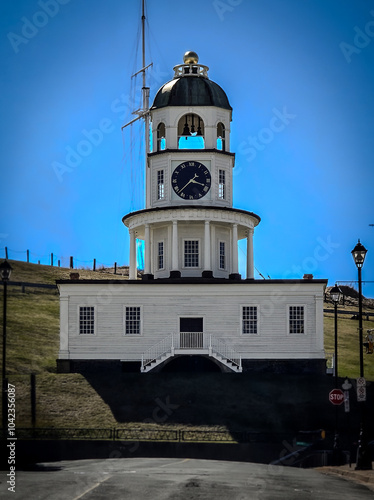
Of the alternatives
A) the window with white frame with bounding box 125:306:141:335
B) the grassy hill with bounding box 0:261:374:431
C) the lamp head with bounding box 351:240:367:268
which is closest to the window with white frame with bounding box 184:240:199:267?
the window with white frame with bounding box 125:306:141:335

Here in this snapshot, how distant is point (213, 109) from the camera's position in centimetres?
6269

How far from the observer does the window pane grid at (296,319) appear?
56719mm

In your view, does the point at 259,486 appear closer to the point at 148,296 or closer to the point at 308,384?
the point at 308,384

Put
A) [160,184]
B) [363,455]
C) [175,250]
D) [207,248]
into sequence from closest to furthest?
[363,455] < [207,248] < [175,250] < [160,184]

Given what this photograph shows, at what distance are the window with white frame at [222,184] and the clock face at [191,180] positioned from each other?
834 millimetres

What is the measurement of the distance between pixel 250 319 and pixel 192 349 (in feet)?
12.4

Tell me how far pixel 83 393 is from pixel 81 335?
6.48 metres

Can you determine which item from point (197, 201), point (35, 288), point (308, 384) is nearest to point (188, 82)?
point (197, 201)

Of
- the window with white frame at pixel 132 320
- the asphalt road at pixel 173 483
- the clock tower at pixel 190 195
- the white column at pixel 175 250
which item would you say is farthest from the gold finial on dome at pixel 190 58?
the asphalt road at pixel 173 483

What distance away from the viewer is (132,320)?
187 feet

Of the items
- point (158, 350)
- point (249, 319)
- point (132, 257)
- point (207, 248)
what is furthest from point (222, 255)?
point (158, 350)

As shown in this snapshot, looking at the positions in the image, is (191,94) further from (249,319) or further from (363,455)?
(363,455)

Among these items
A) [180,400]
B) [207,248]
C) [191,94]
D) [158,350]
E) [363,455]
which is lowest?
[363,455]

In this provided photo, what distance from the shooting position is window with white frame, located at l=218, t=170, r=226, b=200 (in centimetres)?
6266
